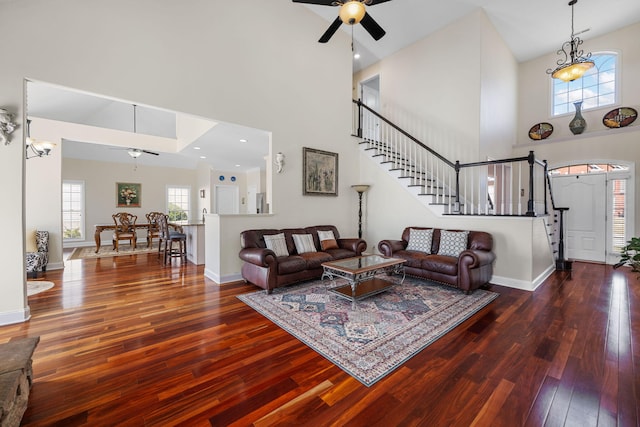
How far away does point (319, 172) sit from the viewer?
5.32 m

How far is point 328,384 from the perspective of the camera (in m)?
1.85

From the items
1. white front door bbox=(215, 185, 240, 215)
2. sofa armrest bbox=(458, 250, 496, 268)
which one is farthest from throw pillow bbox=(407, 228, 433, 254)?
white front door bbox=(215, 185, 240, 215)

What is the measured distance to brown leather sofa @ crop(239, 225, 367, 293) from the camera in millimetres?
3736

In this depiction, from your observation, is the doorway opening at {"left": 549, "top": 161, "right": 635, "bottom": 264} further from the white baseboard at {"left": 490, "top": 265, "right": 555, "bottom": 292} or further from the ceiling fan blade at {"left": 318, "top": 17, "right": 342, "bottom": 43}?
the ceiling fan blade at {"left": 318, "top": 17, "right": 342, "bottom": 43}

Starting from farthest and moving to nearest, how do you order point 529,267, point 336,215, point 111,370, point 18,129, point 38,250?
1. point 336,215
2. point 38,250
3. point 529,267
4. point 18,129
5. point 111,370

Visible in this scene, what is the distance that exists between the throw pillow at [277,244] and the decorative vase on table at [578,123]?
6.69 metres

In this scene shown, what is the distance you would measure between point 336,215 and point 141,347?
4.04m

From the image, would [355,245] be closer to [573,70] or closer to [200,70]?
[200,70]

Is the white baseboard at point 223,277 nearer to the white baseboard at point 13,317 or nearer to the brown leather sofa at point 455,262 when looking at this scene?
the white baseboard at point 13,317

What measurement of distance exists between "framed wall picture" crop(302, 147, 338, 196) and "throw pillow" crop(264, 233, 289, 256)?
1133 millimetres

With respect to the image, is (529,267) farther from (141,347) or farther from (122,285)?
(122,285)

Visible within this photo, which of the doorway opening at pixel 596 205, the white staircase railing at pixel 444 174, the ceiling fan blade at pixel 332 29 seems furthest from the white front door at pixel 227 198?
the doorway opening at pixel 596 205

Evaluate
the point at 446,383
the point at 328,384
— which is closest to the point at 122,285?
the point at 328,384

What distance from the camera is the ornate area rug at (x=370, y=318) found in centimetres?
218
